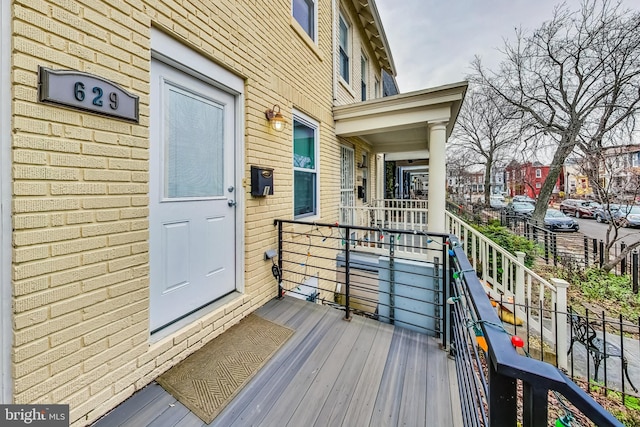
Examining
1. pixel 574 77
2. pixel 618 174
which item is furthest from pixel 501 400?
pixel 574 77

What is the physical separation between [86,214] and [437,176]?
4204mm

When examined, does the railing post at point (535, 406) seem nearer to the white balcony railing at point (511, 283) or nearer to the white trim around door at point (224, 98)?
the white balcony railing at point (511, 283)

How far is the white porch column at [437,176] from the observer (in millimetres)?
4188

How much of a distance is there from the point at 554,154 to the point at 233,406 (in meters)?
13.9

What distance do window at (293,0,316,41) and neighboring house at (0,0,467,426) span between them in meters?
0.51

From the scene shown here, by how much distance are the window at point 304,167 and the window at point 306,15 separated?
1539 millimetres

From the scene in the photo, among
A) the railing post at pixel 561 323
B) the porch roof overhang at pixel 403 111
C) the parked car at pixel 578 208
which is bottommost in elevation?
the railing post at pixel 561 323

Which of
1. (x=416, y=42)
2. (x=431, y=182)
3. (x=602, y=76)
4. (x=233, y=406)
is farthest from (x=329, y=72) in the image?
(x=416, y=42)

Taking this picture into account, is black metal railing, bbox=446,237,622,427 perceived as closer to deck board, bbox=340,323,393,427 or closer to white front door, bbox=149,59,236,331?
→ deck board, bbox=340,323,393,427

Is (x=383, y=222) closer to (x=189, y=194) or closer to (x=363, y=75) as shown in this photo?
(x=189, y=194)

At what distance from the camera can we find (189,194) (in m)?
2.29

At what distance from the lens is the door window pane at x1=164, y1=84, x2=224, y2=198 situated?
215 cm

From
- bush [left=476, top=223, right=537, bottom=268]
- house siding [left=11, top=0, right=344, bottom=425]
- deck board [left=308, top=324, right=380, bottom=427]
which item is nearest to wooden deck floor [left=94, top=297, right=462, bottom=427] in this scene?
deck board [left=308, top=324, right=380, bottom=427]

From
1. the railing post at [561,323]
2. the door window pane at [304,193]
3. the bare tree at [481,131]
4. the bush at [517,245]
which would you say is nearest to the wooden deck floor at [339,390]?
the door window pane at [304,193]
